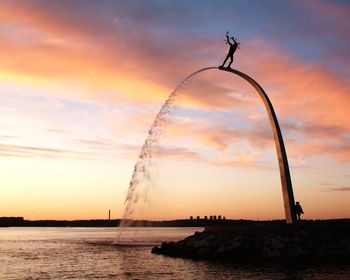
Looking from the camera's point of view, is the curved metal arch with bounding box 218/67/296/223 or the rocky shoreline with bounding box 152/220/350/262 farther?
the curved metal arch with bounding box 218/67/296/223

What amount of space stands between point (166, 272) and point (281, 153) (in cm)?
1333

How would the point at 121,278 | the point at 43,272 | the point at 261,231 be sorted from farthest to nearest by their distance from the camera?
the point at 261,231, the point at 43,272, the point at 121,278

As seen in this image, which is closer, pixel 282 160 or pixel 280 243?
pixel 280 243

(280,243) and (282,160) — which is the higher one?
(282,160)

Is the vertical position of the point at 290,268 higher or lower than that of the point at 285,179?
lower

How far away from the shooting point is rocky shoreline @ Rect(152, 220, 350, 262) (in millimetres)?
40969

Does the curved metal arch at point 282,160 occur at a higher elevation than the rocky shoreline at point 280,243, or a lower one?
→ higher

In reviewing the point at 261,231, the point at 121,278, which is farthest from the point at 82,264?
the point at 261,231

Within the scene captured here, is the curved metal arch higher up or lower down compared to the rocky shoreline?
higher up

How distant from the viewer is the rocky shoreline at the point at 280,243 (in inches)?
1613

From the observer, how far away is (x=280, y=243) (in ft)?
137

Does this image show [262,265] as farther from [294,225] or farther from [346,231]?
[346,231]

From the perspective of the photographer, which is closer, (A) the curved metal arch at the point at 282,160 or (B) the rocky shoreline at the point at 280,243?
(B) the rocky shoreline at the point at 280,243

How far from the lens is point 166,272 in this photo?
123 feet
